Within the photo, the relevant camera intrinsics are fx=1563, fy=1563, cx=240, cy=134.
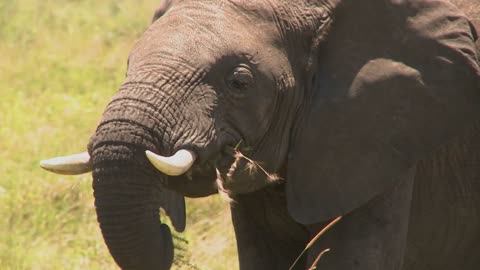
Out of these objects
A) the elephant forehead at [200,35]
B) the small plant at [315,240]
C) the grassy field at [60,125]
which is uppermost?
the elephant forehead at [200,35]

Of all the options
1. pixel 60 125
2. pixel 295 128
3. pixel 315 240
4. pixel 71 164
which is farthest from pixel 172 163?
pixel 60 125

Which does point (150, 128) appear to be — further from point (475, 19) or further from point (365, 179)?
point (475, 19)

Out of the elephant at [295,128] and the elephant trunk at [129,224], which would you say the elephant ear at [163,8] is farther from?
the elephant trunk at [129,224]

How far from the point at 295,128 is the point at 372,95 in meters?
0.35

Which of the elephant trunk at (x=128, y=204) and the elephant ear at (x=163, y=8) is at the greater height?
the elephant ear at (x=163, y=8)

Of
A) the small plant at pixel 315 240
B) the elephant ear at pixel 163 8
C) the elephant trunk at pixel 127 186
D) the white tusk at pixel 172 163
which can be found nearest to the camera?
the white tusk at pixel 172 163

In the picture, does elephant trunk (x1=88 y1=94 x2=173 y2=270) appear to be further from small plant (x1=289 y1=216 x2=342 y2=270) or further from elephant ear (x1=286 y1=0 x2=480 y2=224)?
elephant ear (x1=286 y1=0 x2=480 y2=224)

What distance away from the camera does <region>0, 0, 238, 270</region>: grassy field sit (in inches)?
346

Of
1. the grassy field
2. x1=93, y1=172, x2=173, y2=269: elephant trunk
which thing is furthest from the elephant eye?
the grassy field

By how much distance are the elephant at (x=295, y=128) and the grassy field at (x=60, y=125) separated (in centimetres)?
48

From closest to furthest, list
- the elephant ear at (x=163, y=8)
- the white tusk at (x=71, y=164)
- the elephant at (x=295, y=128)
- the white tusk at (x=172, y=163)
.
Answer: the white tusk at (x=172, y=163) → the elephant at (x=295, y=128) → the white tusk at (x=71, y=164) → the elephant ear at (x=163, y=8)

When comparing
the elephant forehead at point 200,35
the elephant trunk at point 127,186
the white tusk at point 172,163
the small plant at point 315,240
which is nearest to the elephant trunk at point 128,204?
the elephant trunk at point 127,186

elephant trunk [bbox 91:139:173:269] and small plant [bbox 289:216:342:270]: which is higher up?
elephant trunk [bbox 91:139:173:269]

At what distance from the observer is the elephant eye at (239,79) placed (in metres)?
6.16
